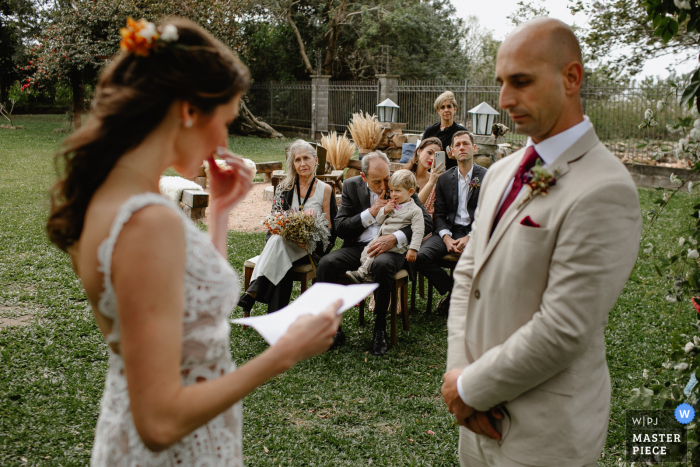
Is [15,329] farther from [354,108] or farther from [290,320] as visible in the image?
[354,108]

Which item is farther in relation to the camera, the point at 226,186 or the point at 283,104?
the point at 283,104

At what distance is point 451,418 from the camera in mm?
4035

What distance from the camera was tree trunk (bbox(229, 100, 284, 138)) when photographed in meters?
26.4

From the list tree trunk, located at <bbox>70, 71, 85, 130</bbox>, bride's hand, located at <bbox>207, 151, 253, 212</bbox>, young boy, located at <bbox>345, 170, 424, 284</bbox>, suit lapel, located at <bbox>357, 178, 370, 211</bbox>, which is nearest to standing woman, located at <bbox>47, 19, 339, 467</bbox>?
bride's hand, located at <bbox>207, 151, 253, 212</bbox>

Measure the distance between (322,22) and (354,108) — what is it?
686 centimetres

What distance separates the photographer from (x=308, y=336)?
135 cm

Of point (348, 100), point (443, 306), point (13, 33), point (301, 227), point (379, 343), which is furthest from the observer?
point (13, 33)

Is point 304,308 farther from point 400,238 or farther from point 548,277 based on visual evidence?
point 400,238

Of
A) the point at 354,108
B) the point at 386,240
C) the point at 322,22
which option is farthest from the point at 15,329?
the point at 322,22

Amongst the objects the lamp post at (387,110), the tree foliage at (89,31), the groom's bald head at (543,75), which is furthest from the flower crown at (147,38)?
the tree foliage at (89,31)

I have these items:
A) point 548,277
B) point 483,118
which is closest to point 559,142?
point 548,277

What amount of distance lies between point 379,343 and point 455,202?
73.1 inches

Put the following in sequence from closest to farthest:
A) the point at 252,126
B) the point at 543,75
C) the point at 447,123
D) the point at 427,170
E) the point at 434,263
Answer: the point at 543,75
the point at 434,263
the point at 427,170
the point at 447,123
the point at 252,126

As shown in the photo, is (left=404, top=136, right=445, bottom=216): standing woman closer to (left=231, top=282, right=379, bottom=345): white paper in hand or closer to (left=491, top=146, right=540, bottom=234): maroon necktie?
(left=491, top=146, right=540, bottom=234): maroon necktie
